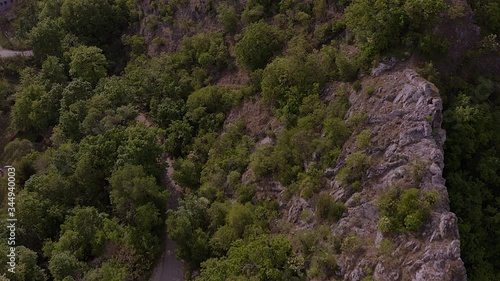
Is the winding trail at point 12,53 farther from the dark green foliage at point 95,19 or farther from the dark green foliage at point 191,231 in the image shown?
the dark green foliage at point 191,231

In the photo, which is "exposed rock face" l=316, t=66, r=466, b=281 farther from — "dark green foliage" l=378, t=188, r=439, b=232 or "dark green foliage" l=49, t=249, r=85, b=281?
"dark green foliage" l=49, t=249, r=85, b=281

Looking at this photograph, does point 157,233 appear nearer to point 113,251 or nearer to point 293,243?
point 113,251

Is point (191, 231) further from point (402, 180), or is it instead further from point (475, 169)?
point (475, 169)

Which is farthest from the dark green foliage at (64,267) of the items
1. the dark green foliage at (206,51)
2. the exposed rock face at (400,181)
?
the dark green foliage at (206,51)

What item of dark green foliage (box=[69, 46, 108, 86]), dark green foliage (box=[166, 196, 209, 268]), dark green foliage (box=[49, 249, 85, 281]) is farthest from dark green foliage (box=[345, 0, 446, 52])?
dark green foliage (box=[69, 46, 108, 86])

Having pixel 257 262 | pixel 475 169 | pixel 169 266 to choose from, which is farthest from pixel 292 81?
pixel 169 266

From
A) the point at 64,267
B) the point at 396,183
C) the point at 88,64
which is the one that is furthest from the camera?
the point at 88,64

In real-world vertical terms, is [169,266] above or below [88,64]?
below

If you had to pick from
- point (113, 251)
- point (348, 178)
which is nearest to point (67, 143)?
point (113, 251)
